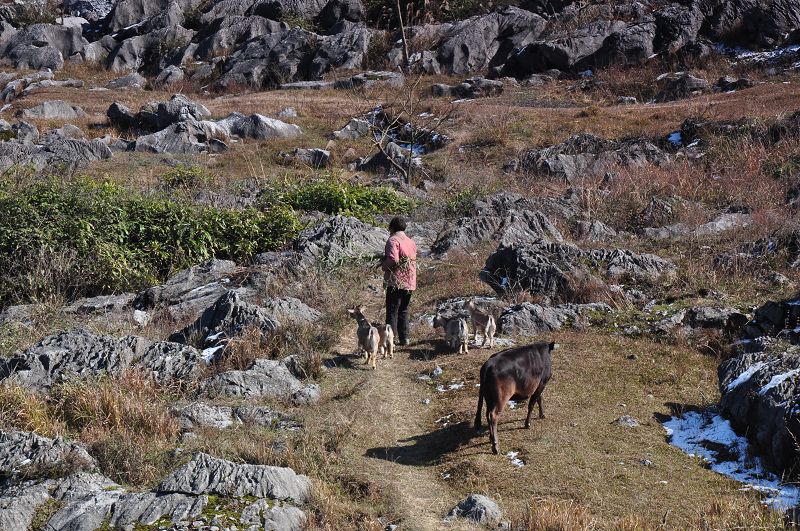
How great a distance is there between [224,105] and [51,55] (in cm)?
2224

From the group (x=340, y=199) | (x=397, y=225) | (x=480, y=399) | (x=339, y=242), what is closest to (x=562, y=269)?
(x=397, y=225)

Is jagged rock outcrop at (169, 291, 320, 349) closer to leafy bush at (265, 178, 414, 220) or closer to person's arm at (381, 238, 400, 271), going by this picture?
person's arm at (381, 238, 400, 271)

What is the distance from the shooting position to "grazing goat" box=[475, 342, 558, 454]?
833 centimetres

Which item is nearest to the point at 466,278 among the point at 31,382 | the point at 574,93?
the point at 31,382

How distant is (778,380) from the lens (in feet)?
27.7

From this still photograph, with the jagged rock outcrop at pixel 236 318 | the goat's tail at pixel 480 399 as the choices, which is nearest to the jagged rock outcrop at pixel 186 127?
the jagged rock outcrop at pixel 236 318

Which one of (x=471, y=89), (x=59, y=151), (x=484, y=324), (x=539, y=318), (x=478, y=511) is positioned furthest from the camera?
(x=471, y=89)

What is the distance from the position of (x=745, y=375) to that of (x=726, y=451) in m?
1.00

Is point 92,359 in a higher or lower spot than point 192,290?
higher

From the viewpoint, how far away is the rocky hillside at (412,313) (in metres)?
7.50

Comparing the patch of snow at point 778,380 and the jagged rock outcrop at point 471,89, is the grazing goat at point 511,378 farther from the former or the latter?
the jagged rock outcrop at point 471,89

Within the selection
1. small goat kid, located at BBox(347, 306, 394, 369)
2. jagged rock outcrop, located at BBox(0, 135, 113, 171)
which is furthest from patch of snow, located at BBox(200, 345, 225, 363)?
jagged rock outcrop, located at BBox(0, 135, 113, 171)

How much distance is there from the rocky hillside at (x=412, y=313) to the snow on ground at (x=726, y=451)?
35 millimetres

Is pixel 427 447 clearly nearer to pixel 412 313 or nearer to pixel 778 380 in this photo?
pixel 778 380
